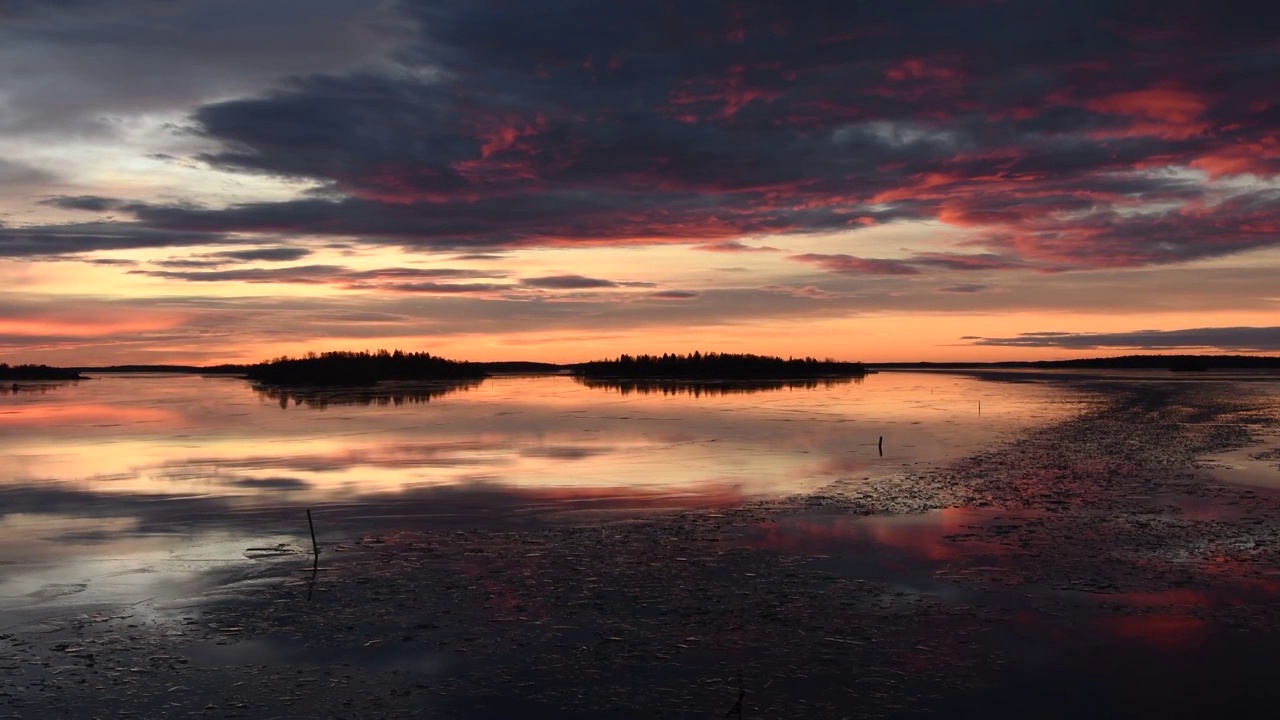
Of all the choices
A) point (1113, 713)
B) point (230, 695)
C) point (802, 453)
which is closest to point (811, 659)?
point (1113, 713)

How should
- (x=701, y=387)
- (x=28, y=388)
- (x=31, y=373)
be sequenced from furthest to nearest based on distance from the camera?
(x=31, y=373) < (x=28, y=388) < (x=701, y=387)

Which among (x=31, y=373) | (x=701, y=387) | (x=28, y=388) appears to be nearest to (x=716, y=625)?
(x=701, y=387)

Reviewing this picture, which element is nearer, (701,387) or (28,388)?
(701,387)

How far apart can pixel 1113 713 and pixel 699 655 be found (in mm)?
4041

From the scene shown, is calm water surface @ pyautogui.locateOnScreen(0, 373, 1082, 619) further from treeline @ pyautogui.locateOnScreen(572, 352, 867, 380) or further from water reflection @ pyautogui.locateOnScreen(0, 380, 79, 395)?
treeline @ pyautogui.locateOnScreen(572, 352, 867, 380)

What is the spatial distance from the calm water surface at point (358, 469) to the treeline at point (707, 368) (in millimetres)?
64727

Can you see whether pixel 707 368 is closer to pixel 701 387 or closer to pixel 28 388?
pixel 701 387

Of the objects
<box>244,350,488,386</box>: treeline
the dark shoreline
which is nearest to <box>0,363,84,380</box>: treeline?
<box>244,350,488,386</box>: treeline

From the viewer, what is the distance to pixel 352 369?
9994 cm

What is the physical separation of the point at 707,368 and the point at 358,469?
311 feet

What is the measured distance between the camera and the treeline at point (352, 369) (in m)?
97.6

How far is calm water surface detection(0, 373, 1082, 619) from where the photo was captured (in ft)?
51.4

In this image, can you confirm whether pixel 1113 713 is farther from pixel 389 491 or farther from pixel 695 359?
pixel 695 359

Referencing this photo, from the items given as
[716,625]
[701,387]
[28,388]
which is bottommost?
[716,625]
